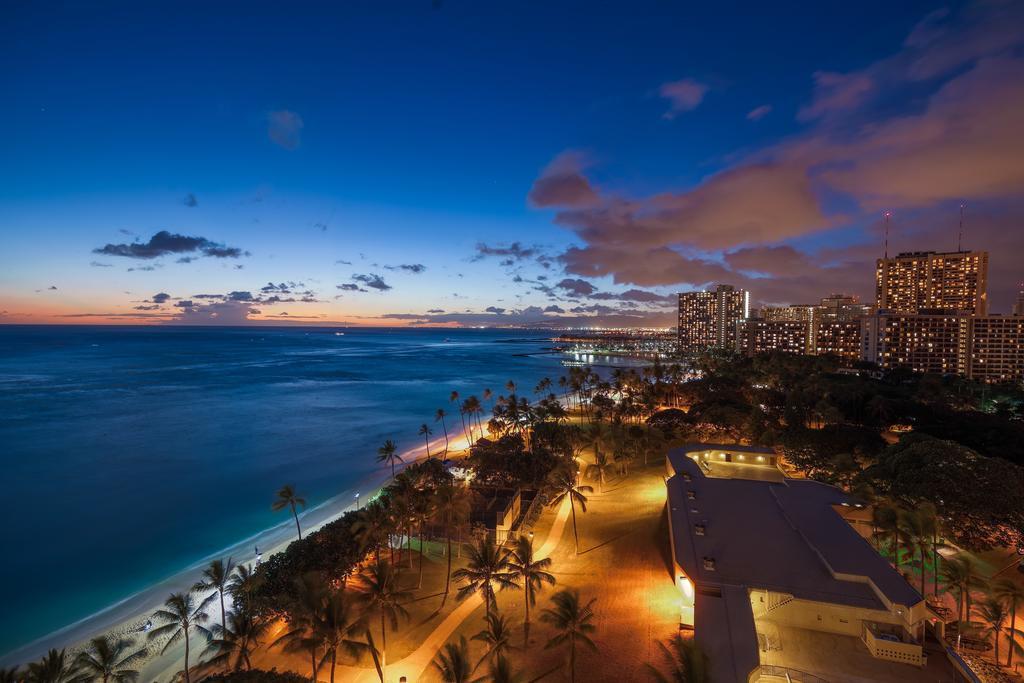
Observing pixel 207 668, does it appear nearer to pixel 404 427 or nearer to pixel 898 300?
pixel 404 427

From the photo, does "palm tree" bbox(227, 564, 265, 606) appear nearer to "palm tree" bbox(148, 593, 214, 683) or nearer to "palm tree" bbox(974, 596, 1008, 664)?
"palm tree" bbox(148, 593, 214, 683)

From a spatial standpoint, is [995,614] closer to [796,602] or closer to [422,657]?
[796,602]

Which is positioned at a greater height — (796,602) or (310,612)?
(310,612)

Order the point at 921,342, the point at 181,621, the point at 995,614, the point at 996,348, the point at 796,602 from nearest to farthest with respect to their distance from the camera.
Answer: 1. the point at 995,614
2. the point at 796,602
3. the point at 181,621
4. the point at 996,348
5. the point at 921,342

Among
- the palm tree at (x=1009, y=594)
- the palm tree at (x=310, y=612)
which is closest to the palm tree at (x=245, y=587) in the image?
the palm tree at (x=310, y=612)

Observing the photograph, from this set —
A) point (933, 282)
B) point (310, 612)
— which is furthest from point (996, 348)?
point (310, 612)

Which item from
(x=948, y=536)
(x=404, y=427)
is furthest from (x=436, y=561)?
(x=404, y=427)
